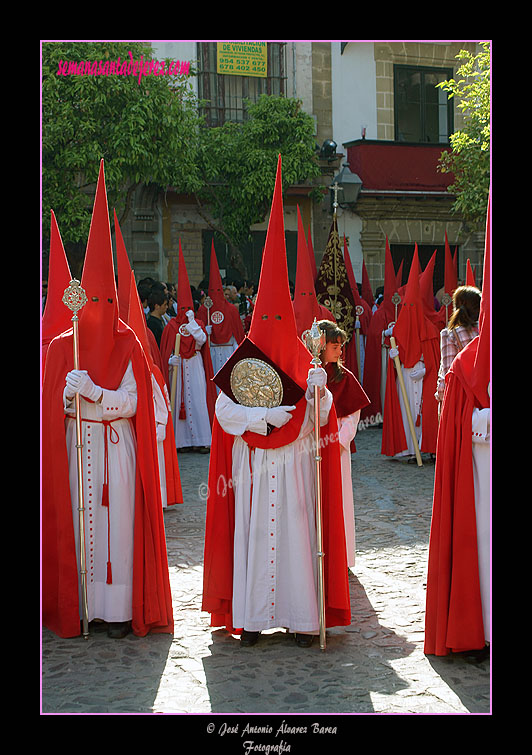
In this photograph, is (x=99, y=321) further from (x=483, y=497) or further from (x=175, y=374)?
(x=175, y=374)

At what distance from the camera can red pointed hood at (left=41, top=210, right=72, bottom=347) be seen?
5.84 meters

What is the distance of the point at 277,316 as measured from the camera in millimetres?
4855

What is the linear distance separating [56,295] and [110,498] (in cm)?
159

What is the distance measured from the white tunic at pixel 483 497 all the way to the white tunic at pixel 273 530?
0.82 m

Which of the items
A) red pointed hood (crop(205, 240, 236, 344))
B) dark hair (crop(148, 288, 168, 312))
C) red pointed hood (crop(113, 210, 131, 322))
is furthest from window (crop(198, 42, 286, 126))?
red pointed hood (crop(113, 210, 131, 322))

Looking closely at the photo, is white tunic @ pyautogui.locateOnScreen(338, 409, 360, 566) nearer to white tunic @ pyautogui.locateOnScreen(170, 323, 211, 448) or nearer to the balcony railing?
white tunic @ pyautogui.locateOnScreen(170, 323, 211, 448)

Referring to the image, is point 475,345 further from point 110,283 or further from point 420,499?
point 420,499

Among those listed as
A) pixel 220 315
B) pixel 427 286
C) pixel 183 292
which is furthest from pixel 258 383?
pixel 220 315

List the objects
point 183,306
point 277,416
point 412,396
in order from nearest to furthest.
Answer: point 277,416
point 412,396
point 183,306

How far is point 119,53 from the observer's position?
50.4ft

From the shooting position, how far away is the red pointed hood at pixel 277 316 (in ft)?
15.9

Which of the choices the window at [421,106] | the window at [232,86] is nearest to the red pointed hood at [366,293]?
the window at [232,86]

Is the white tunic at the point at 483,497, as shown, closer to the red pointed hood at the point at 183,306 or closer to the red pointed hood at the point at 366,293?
the red pointed hood at the point at 183,306

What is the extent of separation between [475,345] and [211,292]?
7.88m
